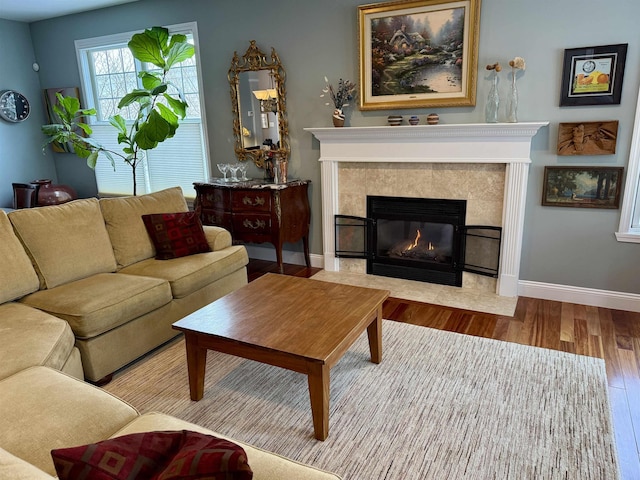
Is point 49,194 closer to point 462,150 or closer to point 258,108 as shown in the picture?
point 258,108

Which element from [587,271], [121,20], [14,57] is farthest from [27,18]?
[587,271]

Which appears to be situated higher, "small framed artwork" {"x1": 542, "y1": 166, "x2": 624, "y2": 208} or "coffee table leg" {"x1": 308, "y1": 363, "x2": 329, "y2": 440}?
"small framed artwork" {"x1": 542, "y1": 166, "x2": 624, "y2": 208}

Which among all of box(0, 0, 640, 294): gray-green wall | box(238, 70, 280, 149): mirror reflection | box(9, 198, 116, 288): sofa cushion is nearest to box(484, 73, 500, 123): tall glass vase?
box(0, 0, 640, 294): gray-green wall

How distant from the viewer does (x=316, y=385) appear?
1892 millimetres

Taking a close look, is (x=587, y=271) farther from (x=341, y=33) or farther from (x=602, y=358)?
(x=341, y=33)

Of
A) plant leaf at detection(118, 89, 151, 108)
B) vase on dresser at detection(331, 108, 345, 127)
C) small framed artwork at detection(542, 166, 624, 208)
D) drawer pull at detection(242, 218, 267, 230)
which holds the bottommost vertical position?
drawer pull at detection(242, 218, 267, 230)

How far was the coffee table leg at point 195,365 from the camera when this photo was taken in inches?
86.9

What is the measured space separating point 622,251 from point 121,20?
216 inches

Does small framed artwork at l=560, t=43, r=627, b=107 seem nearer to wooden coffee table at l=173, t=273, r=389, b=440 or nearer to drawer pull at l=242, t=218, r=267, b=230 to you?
wooden coffee table at l=173, t=273, r=389, b=440

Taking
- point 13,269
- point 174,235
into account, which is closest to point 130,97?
point 174,235

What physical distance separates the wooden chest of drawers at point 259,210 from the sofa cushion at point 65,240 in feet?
4.35

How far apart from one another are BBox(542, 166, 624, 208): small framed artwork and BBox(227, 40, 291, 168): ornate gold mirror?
7.80 feet

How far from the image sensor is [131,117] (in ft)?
17.6

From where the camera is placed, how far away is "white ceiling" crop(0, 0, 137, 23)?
4777mm
